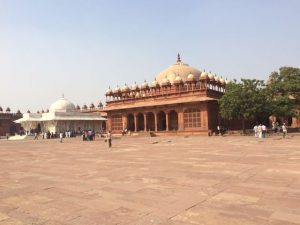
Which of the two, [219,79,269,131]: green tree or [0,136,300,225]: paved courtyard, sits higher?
[219,79,269,131]: green tree

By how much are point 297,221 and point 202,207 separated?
1.41 meters

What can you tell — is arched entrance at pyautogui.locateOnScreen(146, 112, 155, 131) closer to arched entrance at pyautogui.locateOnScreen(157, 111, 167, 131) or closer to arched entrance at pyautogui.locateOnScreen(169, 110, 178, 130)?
arched entrance at pyautogui.locateOnScreen(157, 111, 167, 131)

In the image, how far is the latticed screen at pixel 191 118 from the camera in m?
34.8

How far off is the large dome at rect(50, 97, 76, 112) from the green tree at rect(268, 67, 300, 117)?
35.8 meters

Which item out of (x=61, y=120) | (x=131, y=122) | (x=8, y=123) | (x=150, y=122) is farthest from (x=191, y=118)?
(x=8, y=123)

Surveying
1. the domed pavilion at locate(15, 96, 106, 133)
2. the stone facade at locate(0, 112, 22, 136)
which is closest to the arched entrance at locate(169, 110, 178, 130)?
the domed pavilion at locate(15, 96, 106, 133)

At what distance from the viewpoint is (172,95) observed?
38.7m

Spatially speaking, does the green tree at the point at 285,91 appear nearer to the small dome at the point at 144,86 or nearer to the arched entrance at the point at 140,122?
the small dome at the point at 144,86

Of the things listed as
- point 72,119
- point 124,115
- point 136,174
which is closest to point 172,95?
point 124,115

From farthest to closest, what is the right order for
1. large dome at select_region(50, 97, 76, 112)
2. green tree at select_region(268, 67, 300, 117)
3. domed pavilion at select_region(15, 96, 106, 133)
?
large dome at select_region(50, 97, 76, 112) < domed pavilion at select_region(15, 96, 106, 133) < green tree at select_region(268, 67, 300, 117)

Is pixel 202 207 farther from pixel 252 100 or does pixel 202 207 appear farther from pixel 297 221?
pixel 252 100

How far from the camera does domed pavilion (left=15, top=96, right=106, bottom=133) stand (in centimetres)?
4984

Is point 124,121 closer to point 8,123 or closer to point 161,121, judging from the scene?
point 161,121

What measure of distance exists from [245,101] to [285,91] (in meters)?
7.72
